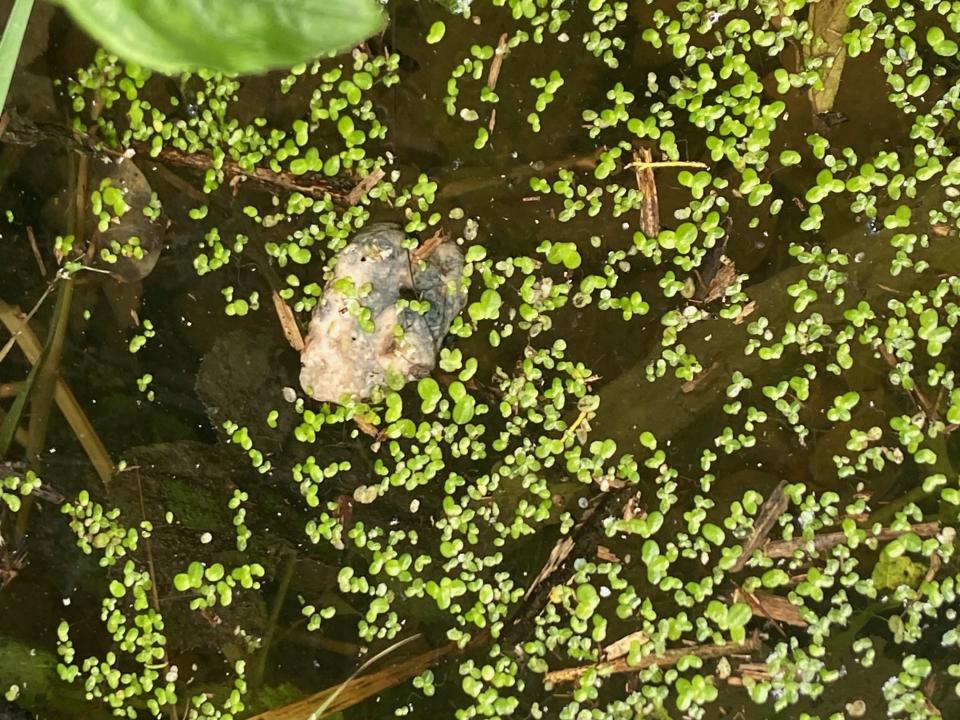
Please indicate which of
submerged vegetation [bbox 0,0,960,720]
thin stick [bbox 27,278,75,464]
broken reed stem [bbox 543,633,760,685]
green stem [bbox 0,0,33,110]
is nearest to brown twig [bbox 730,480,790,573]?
submerged vegetation [bbox 0,0,960,720]

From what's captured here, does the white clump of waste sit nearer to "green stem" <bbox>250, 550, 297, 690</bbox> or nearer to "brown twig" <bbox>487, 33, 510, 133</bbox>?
"brown twig" <bbox>487, 33, 510, 133</bbox>

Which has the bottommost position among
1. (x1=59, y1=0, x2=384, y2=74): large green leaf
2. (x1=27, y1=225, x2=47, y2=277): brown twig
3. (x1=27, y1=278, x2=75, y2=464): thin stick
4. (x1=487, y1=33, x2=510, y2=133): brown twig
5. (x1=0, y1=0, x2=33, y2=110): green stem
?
(x1=59, y1=0, x2=384, y2=74): large green leaf

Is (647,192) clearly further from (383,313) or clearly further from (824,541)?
(824,541)

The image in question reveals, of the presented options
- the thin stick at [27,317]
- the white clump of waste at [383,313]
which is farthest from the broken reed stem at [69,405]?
the white clump of waste at [383,313]

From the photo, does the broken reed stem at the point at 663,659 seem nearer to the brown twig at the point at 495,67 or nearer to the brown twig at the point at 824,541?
the brown twig at the point at 824,541

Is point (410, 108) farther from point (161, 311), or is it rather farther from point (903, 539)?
point (903, 539)
